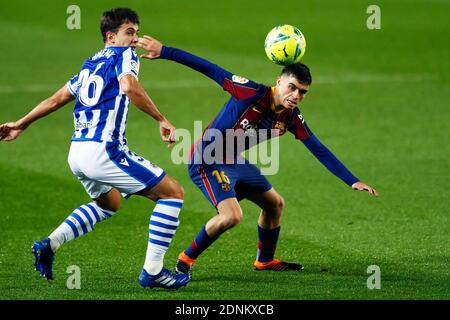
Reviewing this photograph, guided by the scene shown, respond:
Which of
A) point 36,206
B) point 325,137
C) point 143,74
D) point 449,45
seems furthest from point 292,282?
point 449,45

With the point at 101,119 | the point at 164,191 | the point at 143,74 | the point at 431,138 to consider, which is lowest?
the point at 164,191

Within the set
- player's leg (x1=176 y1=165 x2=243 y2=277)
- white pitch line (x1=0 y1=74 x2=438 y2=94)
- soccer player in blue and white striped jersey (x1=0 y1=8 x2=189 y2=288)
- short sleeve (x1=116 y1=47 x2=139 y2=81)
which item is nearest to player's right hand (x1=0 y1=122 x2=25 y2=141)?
soccer player in blue and white striped jersey (x1=0 y1=8 x2=189 y2=288)

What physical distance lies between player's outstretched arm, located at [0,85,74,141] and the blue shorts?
140cm

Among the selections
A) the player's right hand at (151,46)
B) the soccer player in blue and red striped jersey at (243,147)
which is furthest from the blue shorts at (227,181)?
the player's right hand at (151,46)

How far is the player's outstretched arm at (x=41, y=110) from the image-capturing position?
8906 mm

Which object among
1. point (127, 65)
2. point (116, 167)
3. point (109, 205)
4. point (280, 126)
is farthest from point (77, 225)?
point (280, 126)

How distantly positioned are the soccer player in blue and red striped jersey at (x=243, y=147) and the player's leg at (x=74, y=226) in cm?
Answer: 85

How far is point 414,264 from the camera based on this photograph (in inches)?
387

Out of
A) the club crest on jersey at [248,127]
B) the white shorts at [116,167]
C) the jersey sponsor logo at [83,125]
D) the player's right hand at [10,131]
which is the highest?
the club crest on jersey at [248,127]

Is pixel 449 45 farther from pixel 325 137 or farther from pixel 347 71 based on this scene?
pixel 325 137

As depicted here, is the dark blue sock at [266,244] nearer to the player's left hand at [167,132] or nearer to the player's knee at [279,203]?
the player's knee at [279,203]

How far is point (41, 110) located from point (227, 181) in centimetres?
182

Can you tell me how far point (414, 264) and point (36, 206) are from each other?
17.5 feet

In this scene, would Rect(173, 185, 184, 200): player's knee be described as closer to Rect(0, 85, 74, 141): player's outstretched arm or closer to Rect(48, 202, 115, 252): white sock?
Rect(48, 202, 115, 252): white sock
